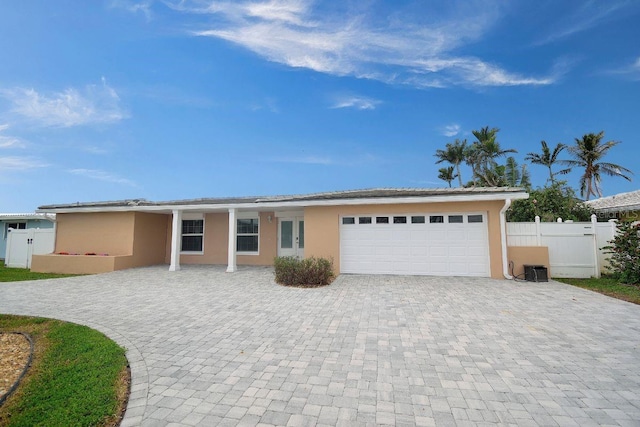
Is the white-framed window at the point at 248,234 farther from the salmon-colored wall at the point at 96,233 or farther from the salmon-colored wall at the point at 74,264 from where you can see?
the salmon-colored wall at the point at 74,264

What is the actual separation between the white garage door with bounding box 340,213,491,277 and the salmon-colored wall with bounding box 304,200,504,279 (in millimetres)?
198

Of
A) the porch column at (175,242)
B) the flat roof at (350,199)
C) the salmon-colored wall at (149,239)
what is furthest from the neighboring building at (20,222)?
the porch column at (175,242)

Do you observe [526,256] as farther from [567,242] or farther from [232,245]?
[232,245]

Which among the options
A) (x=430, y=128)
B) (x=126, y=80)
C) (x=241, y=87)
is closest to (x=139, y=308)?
(x=126, y=80)

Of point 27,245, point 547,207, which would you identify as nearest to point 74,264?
point 27,245

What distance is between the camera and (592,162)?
24.2m

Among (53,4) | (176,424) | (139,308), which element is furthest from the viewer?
(53,4)

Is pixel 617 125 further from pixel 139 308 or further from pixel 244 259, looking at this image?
pixel 139 308

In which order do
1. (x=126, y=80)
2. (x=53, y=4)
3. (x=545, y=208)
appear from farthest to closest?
(x=545, y=208), (x=126, y=80), (x=53, y=4)

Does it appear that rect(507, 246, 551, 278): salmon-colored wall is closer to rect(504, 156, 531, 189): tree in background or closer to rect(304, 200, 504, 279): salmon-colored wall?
rect(304, 200, 504, 279): salmon-colored wall

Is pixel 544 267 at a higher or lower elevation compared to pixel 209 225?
lower

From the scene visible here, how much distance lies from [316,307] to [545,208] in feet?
47.7

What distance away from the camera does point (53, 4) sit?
8.41 meters

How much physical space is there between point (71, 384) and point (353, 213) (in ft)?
28.2
